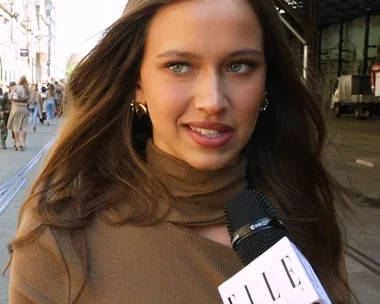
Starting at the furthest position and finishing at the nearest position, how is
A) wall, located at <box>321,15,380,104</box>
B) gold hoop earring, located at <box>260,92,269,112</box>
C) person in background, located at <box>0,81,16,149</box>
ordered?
1. wall, located at <box>321,15,380,104</box>
2. person in background, located at <box>0,81,16,149</box>
3. gold hoop earring, located at <box>260,92,269,112</box>

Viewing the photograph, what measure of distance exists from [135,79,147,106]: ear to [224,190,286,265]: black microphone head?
0.41 m

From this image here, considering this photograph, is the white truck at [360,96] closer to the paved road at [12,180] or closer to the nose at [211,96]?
the paved road at [12,180]

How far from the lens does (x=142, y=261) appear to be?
1.22 m

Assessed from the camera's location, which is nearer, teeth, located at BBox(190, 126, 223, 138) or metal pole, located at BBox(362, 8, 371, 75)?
teeth, located at BBox(190, 126, 223, 138)

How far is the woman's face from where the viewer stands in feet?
3.97

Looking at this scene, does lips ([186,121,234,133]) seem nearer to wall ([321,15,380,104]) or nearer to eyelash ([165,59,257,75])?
eyelash ([165,59,257,75])

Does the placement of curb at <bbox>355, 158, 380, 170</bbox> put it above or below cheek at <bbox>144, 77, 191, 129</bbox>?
below

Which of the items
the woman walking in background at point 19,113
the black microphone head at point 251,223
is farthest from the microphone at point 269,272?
the woman walking in background at point 19,113

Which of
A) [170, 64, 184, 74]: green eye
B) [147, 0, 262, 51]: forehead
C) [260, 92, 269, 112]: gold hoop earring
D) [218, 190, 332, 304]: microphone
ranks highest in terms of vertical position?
[147, 0, 262, 51]: forehead

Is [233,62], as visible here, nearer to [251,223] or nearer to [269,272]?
[251,223]

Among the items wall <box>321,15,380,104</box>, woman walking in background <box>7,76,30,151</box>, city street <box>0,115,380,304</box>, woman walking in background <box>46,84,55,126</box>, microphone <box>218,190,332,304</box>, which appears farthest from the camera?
wall <box>321,15,380,104</box>

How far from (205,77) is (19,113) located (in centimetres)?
1239

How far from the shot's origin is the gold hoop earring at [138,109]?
1.43 metres

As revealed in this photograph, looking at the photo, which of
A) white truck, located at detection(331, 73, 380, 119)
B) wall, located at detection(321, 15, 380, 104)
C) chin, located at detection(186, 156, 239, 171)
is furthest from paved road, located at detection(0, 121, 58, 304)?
wall, located at detection(321, 15, 380, 104)
